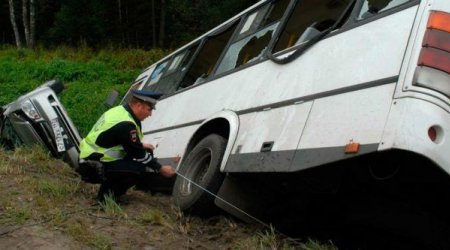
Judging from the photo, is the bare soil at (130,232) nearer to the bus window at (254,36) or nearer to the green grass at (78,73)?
the bus window at (254,36)

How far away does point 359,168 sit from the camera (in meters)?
3.67

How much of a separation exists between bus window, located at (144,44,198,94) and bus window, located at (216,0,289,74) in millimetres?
1474

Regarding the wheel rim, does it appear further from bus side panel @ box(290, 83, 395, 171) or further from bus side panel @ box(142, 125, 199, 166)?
bus side panel @ box(290, 83, 395, 171)

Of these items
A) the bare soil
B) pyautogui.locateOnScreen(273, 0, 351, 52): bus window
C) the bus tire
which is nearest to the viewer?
the bare soil

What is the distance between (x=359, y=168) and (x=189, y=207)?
171cm

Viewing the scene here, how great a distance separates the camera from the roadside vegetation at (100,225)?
3951mm

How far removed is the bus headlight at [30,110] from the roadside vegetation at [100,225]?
4.57 ft

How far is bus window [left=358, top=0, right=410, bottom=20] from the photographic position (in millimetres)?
3670

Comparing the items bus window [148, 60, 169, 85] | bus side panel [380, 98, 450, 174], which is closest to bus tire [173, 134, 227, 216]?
bus side panel [380, 98, 450, 174]

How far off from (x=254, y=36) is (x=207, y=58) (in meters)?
1.31

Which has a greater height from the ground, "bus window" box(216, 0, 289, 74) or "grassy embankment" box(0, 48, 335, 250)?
"bus window" box(216, 0, 289, 74)

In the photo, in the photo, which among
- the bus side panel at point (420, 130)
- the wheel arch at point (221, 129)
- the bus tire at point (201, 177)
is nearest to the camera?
the bus side panel at point (420, 130)

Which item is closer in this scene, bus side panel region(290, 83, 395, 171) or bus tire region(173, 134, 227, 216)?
bus side panel region(290, 83, 395, 171)

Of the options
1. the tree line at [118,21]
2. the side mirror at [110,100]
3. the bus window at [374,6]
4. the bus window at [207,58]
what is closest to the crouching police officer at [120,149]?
the bus window at [207,58]
